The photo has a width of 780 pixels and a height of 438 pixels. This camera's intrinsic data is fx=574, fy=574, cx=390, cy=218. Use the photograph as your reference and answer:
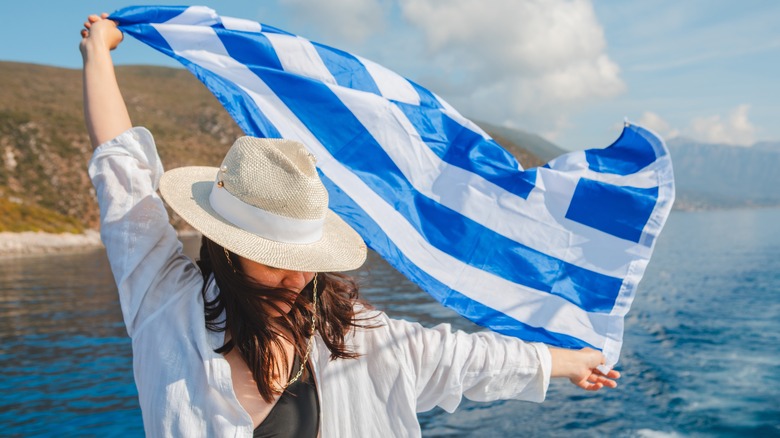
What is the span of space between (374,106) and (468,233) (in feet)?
3.43

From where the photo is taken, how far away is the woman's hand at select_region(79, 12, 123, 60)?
2.40 metres

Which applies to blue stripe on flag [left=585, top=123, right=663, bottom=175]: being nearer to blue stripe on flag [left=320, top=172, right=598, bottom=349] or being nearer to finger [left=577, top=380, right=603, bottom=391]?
blue stripe on flag [left=320, top=172, right=598, bottom=349]

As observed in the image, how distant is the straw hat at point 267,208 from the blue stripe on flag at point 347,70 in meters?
2.08

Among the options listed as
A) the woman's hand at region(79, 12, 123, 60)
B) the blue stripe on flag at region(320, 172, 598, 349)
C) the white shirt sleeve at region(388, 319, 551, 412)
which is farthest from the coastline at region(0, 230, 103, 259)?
the white shirt sleeve at region(388, 319, 551, 412)

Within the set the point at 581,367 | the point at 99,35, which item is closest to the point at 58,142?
the point at 99,35

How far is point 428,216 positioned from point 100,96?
2.09 m

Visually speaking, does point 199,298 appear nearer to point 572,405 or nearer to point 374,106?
point 374,106

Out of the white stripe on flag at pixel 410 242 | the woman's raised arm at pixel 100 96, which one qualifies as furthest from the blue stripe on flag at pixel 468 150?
the woman's raised arm at pixel 100 96

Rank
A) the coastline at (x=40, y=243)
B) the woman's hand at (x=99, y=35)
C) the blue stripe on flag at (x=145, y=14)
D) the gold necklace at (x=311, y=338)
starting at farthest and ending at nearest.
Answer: the coastline at (x=40, y=243)
the blue stripe on flag at (x=145, y=14)
the woman's hand at (x=99, y=35)
the gold necklace at (x=311, y=338)

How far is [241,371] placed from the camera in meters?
1.84

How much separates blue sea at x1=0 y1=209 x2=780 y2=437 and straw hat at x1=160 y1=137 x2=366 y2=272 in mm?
997

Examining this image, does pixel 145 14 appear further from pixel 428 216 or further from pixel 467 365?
pixel 467 365

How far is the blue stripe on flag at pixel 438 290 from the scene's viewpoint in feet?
10.9

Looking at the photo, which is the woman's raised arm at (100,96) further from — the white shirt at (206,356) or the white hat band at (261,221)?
the white hat band at (261,221)
